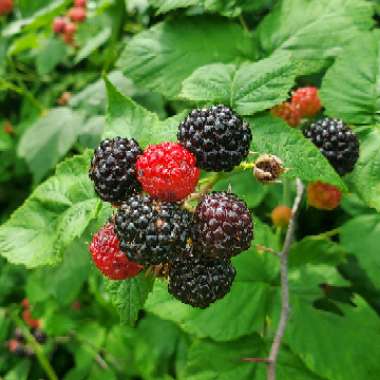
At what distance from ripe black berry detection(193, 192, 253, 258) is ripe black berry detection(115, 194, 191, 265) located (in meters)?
0.04

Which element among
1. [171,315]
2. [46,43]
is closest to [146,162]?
[171,315]

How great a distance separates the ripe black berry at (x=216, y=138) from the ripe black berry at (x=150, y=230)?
153mm

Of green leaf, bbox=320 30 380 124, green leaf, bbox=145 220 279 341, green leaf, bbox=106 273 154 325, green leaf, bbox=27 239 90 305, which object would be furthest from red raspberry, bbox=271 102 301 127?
green leaf, bbox=27 239 90 305

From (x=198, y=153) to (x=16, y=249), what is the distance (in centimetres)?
59

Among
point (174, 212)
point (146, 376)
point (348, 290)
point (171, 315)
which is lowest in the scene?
point (146, 376)

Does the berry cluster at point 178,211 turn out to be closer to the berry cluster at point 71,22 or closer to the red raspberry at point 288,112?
the red raspberry at point 288,112

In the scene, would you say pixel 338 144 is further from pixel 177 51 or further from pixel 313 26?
pixel 177 51

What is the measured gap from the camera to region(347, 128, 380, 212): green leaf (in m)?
1.43

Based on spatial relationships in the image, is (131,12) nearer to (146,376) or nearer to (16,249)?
(16,249)

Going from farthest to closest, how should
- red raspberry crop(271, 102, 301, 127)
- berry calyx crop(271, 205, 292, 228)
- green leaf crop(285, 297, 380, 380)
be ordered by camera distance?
berry calyx crop(271, 205, 292, 228), red raspberry crop(271, 102, 301, 127), green leaf crop(285, 297, 380, 380)

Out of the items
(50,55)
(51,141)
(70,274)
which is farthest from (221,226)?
(50,55)

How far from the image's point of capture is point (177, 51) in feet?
6.16

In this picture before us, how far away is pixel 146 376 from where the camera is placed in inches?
94.3

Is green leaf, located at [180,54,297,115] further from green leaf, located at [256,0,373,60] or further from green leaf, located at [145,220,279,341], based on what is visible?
green leaf, located at [145,220,279,341]
